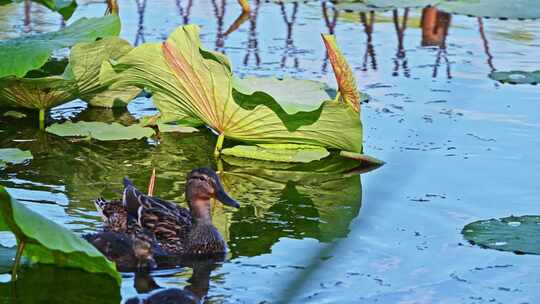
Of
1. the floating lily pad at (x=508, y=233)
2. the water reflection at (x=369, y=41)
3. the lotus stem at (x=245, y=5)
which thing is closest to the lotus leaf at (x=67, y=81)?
the water reflection at (x=369, y=41)

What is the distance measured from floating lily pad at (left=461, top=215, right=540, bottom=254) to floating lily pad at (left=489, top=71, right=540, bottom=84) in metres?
3.04

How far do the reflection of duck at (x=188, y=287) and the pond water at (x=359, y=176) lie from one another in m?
0.02

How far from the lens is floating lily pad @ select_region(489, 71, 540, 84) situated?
342 inches

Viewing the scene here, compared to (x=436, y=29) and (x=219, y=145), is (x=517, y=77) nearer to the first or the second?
(x=436, y=29)

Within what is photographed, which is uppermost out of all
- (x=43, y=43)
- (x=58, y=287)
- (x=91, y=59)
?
(x=43, y=43)

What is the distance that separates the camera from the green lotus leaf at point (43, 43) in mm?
6688

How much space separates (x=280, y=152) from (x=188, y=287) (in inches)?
84.8

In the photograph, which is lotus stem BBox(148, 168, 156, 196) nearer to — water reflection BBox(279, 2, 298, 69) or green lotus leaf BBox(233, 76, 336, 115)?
green lotus leaf BBox(233, 76, 336, 115)

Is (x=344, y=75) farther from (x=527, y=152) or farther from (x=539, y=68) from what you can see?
(x=539, y=68)

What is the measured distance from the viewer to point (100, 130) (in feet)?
24.2

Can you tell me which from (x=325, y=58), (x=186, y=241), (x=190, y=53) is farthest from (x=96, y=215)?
(x=325, y=58)

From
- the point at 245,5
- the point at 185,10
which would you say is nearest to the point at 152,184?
the point at 245,5

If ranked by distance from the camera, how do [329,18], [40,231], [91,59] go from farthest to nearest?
[329,18], [91,59], [40,231]

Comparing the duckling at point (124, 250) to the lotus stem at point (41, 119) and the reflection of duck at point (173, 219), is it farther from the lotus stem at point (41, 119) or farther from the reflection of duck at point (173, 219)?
the lotus stem at point (41, 119)
